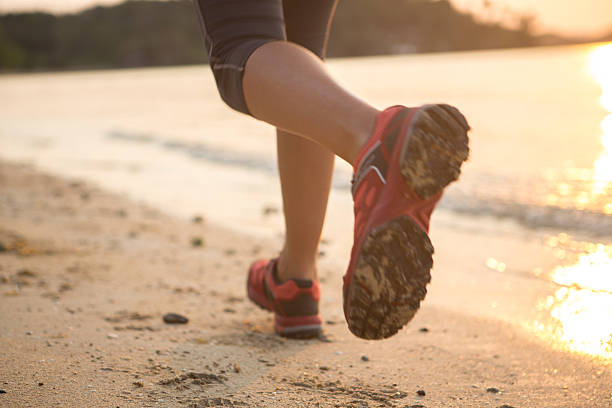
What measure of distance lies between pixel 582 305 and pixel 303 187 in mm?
1041

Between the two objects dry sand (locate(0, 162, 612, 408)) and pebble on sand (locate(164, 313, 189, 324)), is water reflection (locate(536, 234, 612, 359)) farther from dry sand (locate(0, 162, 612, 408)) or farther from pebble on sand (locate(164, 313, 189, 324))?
pebble on sand (locate(164, 313, 189, 324))

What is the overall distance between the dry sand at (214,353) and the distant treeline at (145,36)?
189 feet

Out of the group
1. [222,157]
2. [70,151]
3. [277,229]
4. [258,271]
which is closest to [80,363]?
[258,271]

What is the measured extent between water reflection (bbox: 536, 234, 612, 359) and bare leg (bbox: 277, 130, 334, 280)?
2.41 ft

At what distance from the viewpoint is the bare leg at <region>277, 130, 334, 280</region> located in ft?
4.86

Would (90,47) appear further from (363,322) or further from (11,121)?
(363,322)

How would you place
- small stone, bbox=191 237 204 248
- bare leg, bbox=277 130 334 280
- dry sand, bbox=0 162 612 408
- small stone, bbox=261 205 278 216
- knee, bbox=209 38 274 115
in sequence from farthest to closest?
small stone, bbox=261 205 278 216 → small stone, bbox=191 237 204 248 → bare leg, bbox=277 130 334 280 → dry sand, bbox=0 162 612 408 → knee, bbox=209 38 274 115

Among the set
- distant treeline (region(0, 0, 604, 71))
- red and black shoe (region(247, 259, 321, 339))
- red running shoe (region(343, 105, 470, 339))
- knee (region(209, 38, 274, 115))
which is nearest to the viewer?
red running shoe (region(343, 105, 470, 339))

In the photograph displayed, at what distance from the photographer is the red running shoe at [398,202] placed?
93 cm

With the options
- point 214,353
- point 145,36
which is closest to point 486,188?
point 214,353

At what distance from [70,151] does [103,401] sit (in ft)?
23.6

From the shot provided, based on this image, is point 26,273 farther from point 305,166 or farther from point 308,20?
point 308,20

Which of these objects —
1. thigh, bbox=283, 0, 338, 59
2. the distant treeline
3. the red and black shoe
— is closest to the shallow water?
the red and black shoe

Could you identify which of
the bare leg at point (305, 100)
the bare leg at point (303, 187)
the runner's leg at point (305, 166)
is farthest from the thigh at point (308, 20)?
the bare leg at point (305, 100)
